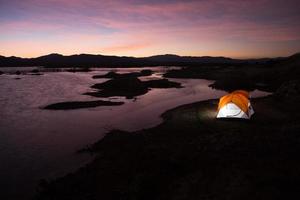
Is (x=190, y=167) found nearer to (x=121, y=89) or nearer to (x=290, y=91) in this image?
(x=290, y=91)

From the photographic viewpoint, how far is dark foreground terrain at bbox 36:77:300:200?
10927 mm

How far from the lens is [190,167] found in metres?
13.2

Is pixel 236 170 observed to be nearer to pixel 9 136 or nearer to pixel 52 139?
pixel 52 139

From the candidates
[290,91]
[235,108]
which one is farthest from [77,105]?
[290,91]

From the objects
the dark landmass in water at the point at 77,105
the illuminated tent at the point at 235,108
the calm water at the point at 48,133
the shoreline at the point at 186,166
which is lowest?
the calm water at the point at 48,133

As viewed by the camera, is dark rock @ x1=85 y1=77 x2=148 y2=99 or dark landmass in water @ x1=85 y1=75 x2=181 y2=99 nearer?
dark landmass in water @ x1=85 y1=75 x2=181 y2=99

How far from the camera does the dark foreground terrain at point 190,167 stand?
1093 cm

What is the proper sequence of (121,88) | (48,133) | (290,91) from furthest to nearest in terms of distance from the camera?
(121,88)
(290,91)
(48,133)

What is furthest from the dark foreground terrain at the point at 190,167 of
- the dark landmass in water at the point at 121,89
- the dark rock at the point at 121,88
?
the dark rock at the point at 121,88

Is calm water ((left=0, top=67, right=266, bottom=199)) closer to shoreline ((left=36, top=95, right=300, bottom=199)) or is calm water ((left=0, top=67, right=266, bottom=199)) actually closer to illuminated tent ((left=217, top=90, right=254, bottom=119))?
shoreline ((left=36, top=95, right=300, bottom=199))

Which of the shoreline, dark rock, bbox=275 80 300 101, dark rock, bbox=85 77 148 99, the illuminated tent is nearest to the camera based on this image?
the shoreline

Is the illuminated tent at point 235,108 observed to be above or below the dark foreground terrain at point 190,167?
above

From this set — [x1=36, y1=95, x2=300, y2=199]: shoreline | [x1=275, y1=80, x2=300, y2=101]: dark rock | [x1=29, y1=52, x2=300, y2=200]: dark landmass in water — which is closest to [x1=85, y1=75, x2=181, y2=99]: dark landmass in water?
[x1=275, y1=80, x2=300, y2=101]: dark rock

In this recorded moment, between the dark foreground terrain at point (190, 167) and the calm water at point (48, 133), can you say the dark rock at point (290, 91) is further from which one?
the dark foreground terrain at point (190, 167)
